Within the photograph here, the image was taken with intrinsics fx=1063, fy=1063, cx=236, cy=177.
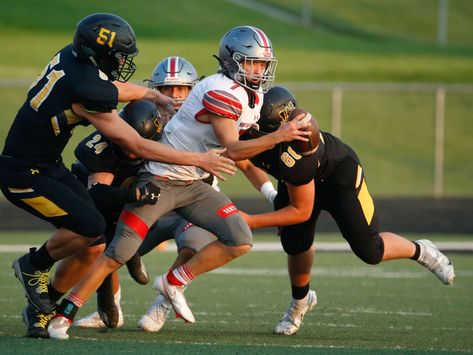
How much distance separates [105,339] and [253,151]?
143 cm

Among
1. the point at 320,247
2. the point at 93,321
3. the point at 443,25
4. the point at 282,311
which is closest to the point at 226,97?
the point at 93,321

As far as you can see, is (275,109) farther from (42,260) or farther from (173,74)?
(42,260)

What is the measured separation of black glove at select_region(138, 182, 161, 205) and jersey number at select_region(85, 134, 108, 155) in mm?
460

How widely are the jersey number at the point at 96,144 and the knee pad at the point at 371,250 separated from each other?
1.75 meters

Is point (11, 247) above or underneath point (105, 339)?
underneath

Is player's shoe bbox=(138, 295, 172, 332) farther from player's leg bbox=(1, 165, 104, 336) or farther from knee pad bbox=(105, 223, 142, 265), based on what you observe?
player's leg bbox=(1, 165, 104, 336)

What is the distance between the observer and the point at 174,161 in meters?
6.26

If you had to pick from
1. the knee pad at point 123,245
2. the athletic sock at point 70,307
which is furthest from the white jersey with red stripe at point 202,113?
the athletic sock at point 70,307

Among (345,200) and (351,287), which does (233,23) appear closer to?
(351,287)

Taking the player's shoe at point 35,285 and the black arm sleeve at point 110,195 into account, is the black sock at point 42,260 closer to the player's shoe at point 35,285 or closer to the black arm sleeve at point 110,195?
the player's shoe at point 35,285

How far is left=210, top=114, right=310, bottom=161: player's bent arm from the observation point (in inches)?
246

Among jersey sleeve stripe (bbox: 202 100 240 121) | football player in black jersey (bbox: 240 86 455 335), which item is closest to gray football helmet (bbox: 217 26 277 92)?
football player in black jersey (bbox: 240 86 455 335)

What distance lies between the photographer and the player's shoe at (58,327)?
629 cm

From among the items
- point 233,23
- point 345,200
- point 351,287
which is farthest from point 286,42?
Answer: point 345,200
